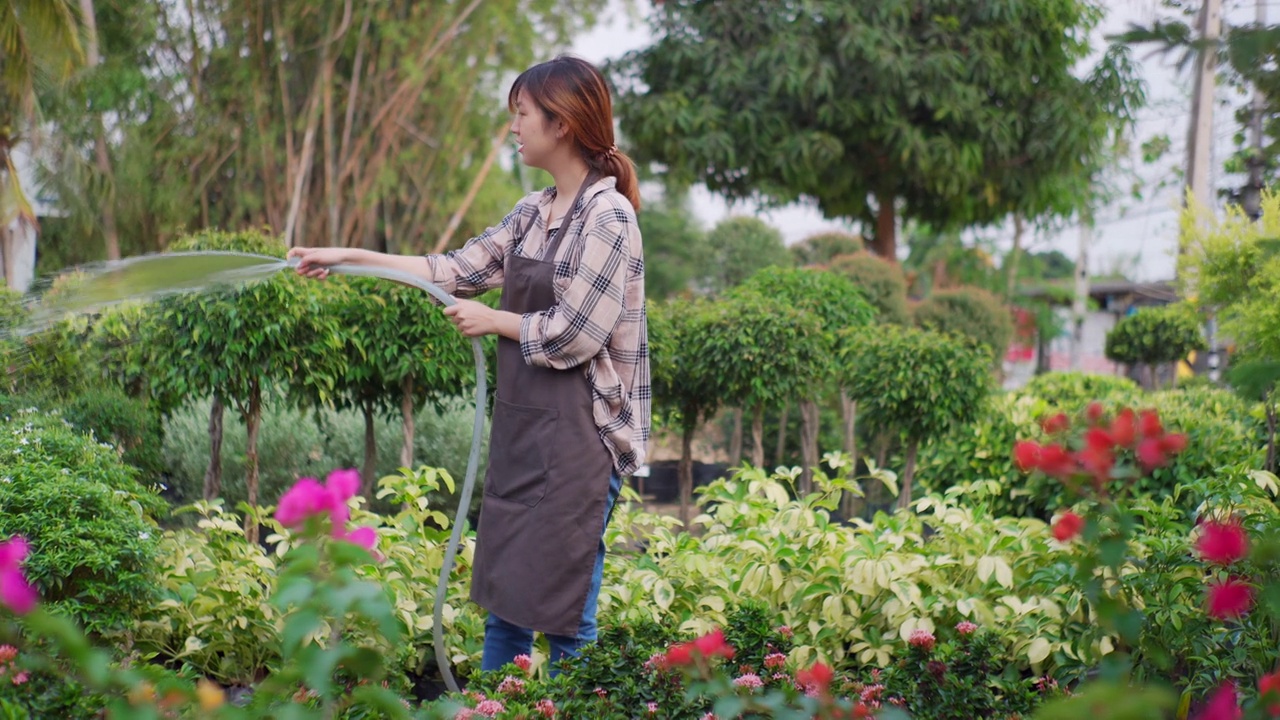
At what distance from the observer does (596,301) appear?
8.09 feet

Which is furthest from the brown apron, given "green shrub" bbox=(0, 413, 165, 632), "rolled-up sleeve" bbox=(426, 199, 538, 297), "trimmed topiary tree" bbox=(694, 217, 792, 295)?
"trimmed topiary tree" bbox=(694, 217, 792, 295)

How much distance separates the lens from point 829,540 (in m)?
3.55

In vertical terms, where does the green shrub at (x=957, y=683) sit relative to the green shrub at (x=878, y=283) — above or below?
below

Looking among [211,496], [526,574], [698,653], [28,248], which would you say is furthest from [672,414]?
[28,248]

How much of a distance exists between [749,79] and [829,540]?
9345 mm

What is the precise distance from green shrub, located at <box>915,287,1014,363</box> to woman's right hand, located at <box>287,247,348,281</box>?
1009 centimetres

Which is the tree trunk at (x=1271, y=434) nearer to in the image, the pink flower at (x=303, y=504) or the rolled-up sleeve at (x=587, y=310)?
the rolled-up sleeve at (x=587, y=310)

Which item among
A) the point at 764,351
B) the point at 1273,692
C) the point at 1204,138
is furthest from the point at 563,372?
the point at 1204,138

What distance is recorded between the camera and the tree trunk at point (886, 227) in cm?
1362

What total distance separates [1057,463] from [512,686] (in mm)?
1235

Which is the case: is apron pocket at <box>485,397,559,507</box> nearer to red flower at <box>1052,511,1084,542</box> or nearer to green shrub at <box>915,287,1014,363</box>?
red flower at <box>1052,511,1084,542</box>

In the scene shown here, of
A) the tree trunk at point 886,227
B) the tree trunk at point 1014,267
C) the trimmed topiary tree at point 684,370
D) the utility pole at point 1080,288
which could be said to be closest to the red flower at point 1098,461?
the trimmed topiary tree at point 684,370

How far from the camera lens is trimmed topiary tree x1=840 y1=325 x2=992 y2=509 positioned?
18.8ft

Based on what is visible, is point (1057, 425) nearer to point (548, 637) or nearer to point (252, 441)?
point (548, 637)
